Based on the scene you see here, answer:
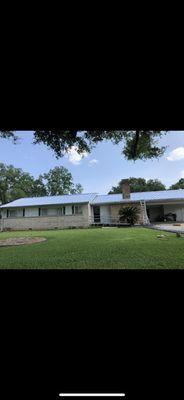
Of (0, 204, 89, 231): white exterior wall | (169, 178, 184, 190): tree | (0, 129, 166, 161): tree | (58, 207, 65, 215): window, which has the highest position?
(169, 178, 184, 190): tree

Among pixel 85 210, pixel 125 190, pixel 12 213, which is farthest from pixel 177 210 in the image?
pixel 12 213

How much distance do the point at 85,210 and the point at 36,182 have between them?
90.3ft

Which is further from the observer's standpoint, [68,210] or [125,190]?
[68,210]

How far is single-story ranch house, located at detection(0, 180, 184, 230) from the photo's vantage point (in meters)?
27.7

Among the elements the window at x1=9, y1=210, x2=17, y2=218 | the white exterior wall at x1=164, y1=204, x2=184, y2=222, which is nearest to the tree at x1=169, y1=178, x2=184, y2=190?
the white exterior wall at x1=164, y1=204, x2=184, y2=222

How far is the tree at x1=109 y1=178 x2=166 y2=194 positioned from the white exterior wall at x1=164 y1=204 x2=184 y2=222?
89.5 ft

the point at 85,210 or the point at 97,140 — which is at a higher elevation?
the point at 97,140

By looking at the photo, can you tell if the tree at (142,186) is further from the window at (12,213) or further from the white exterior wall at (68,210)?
the window at (12,213)

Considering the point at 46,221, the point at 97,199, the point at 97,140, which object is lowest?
the point at 46,221

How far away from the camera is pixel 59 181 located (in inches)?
2048

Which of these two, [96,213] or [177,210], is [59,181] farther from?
[177,210]

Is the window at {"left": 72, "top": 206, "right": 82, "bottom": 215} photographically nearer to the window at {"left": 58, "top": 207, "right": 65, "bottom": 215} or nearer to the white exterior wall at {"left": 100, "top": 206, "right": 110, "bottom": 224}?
the window at {"left": 58, "top": 207, "right": 65, "bottom": 215}
